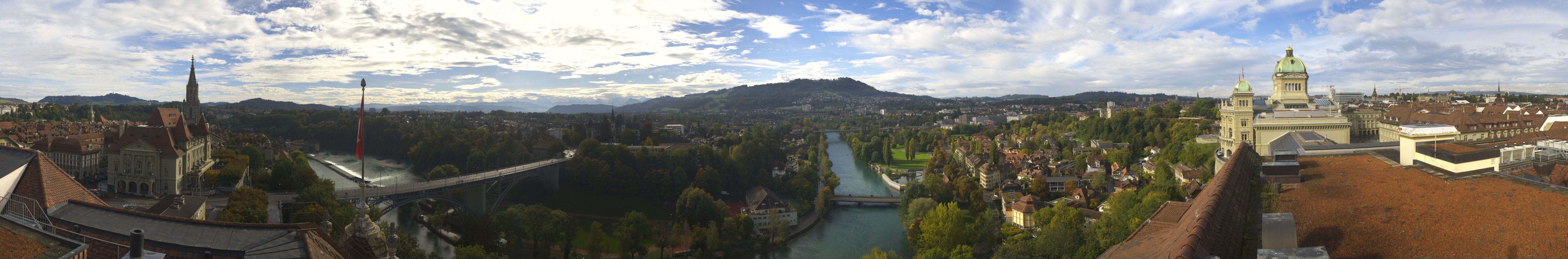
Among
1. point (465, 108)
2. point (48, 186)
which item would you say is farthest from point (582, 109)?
point (48, 186)

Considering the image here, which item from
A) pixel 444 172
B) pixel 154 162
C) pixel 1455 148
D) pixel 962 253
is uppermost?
pixel 1455 148

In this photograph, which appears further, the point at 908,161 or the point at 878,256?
the point at 908,161

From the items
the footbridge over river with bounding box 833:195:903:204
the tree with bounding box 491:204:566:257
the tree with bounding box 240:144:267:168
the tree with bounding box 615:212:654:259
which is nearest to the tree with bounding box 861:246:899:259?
the tree with bounding box 615:212:654:259

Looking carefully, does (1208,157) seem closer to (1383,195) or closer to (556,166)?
(1383,195)

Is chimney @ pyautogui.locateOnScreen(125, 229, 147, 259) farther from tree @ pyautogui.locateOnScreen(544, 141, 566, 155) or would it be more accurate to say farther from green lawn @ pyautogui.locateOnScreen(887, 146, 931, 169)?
green lawn @ pyautogui.locateOnScreen(887, 146, 931, 169)

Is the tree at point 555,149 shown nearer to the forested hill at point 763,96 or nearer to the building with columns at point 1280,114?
the building with columns at point 1280,114

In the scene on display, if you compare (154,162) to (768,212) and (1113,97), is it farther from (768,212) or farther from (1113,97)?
(1113,97)

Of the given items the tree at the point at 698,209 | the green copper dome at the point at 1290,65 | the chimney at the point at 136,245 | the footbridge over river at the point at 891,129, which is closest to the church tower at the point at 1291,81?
the green copper dome at the point at 1290,65
